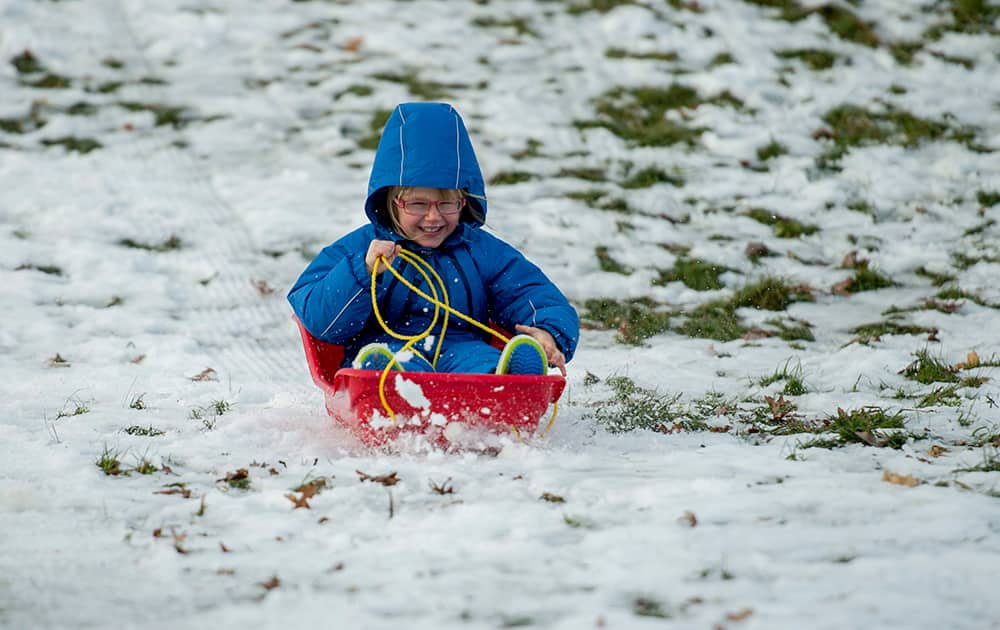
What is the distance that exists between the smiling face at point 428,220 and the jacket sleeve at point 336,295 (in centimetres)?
20

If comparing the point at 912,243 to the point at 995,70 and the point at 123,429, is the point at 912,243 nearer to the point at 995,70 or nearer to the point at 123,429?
the point at 995,70

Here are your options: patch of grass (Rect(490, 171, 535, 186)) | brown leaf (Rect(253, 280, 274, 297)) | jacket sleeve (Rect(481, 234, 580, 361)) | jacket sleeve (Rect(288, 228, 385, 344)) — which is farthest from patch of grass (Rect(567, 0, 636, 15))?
jacket sleeve (Rect(288, 228, 385, 344))

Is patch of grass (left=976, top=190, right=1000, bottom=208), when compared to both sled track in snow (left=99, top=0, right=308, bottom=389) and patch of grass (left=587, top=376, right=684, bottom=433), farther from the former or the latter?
sled track in snow (left=99, top=0, right=308, bottom=389)

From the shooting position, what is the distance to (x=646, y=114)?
8.92m

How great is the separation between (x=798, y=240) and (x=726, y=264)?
2.26 feet

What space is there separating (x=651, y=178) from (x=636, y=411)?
13.5 feet

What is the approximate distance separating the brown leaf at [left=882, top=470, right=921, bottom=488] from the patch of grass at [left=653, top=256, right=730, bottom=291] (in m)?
3.27

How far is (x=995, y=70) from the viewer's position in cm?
910

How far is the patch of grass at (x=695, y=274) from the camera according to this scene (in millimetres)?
6375

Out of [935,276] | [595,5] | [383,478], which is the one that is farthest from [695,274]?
[595,5]

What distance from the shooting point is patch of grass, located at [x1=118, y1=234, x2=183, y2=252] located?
683 cm

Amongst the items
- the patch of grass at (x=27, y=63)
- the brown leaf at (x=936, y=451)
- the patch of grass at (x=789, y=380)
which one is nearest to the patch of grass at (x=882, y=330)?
the patch of grass at (x=789, y=380)

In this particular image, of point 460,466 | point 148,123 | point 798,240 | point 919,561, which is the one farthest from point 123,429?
point 148,123

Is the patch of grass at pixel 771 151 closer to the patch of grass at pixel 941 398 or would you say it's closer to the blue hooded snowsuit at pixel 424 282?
the patch of grass at pixel 941 398
